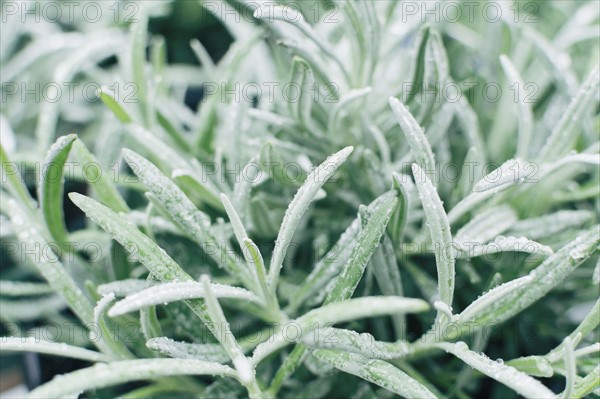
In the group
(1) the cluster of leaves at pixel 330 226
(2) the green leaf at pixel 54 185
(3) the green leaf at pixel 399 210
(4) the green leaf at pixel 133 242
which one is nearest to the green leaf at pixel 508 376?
(1) the cluster of leaves at pixel 330 226

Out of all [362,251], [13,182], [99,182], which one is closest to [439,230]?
[362,251]

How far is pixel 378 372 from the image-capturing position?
469mm

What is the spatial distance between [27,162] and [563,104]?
0.60m

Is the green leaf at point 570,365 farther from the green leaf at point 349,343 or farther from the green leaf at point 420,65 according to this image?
the green leaf at point 420,65

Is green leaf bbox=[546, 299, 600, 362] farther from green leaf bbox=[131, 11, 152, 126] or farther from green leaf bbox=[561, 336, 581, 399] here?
green leaf bbox=[131, 11, 152, 126]

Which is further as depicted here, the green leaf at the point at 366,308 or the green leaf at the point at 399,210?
the green leaf at the point at 399,210

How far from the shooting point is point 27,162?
73 centimetres

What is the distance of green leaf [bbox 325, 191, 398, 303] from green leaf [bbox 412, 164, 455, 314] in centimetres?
3

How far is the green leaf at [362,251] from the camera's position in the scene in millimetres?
489

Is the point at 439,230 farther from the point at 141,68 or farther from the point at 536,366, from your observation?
the point at 141,68

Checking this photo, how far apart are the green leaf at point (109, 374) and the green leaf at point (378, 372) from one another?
0.09 meters

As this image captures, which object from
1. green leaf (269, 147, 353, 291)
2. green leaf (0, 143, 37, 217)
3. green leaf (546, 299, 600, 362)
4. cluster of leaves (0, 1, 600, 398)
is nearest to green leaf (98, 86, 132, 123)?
cluster of leaves (0, 1, 600, 398)

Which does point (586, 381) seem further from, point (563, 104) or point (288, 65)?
point (288, 65)

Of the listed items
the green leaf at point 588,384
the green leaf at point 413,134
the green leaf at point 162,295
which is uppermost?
the green leaf at point 413,134
